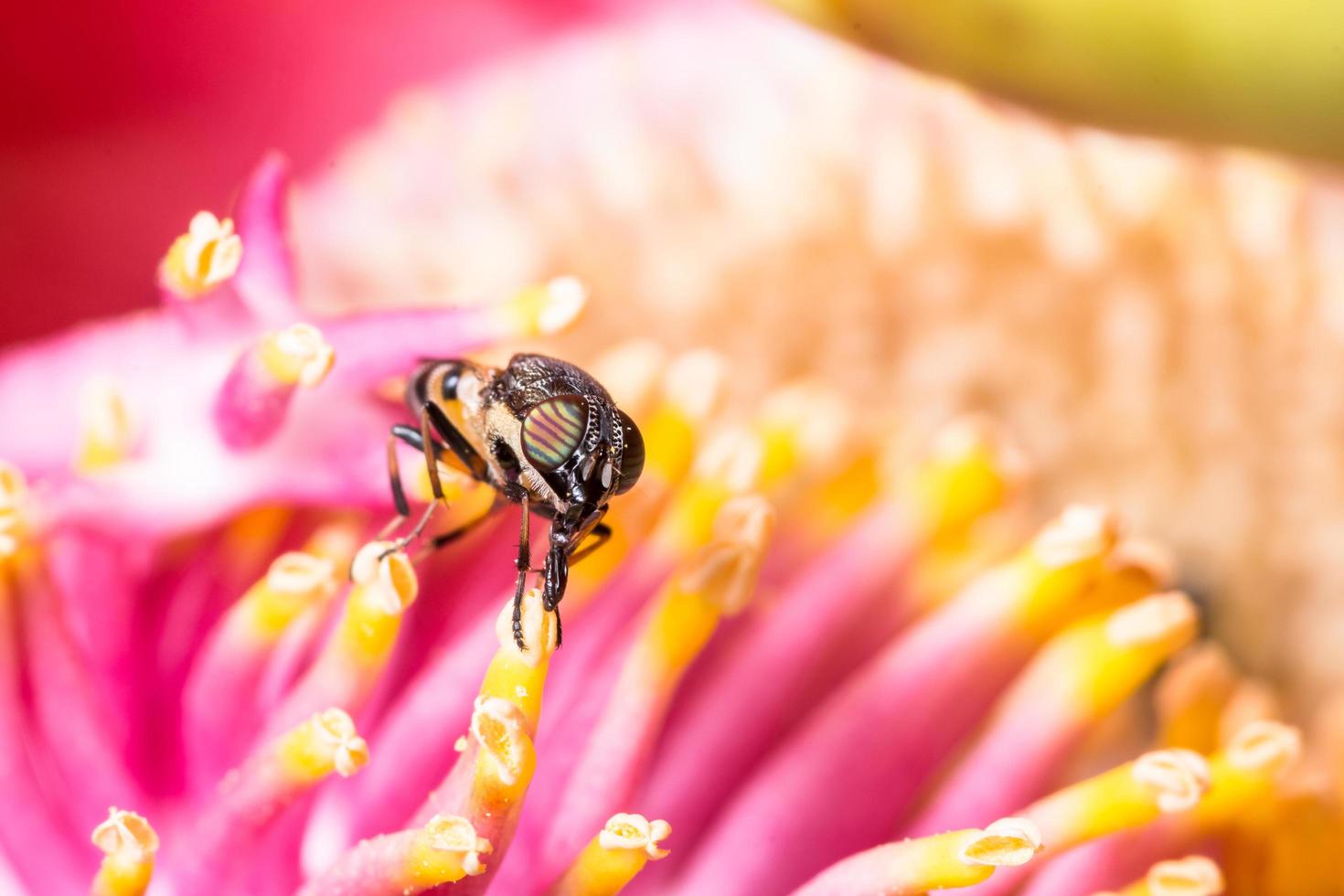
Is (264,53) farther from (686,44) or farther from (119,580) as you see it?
(119,580)

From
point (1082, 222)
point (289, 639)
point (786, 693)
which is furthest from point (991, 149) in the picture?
point (289, 639)

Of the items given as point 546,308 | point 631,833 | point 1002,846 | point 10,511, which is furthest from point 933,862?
point 10,511

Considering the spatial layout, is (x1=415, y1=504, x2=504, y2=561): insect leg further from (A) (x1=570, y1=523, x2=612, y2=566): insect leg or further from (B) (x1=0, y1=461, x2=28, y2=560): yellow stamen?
(B) (x1=0, y1=461, x2=28, y2=560): yellow stamen

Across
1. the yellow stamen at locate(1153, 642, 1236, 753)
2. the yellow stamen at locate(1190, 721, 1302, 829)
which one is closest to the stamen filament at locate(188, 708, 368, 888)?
the yellow stamen at locate(1190, 721, 1302, 829)

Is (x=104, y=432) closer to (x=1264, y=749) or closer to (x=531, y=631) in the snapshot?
(x=531, y=631)

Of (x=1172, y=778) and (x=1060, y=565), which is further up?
(x=1060, y=565)
